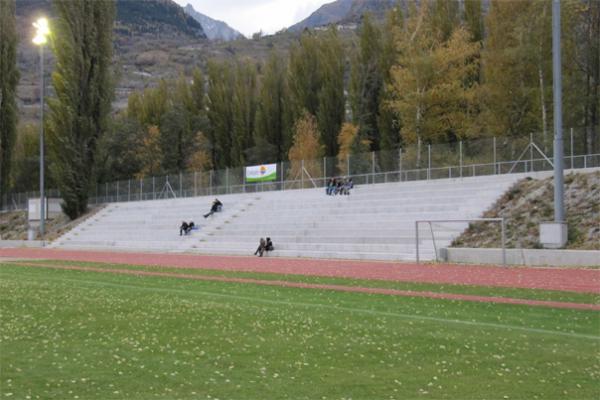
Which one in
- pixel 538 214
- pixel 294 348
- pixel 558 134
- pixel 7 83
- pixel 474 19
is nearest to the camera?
pixel 294 348

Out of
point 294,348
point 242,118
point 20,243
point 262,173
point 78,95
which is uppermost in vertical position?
point 242,118

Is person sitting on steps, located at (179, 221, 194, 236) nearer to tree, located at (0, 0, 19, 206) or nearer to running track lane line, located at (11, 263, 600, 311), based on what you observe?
running track lane line, located at (11, 263, 600, 311)

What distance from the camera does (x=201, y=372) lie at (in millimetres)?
7789

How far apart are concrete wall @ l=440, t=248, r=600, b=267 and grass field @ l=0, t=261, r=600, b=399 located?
7.62 metres

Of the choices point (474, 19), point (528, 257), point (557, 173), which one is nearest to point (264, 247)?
point (528, 257)

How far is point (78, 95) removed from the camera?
57.1 metres

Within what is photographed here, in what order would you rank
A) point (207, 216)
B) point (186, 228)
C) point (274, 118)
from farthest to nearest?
point (274, 118) → point (207, 216) → point (186, 228)

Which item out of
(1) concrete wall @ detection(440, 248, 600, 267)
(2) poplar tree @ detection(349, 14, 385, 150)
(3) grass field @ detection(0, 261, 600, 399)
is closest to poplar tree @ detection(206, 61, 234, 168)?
(2) poplar tree @ detection(349, 14, 385, 150)

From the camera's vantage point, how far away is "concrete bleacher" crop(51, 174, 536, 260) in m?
30.8

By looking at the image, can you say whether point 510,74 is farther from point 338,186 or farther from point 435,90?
point 338,186

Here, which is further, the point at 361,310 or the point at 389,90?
the point at 389,90

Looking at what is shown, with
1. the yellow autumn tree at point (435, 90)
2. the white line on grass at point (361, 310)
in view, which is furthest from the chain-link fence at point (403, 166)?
the white line on grass at point (361, 310)

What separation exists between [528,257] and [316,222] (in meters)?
14.4

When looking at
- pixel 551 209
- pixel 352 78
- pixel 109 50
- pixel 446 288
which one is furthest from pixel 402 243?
pixel 109 50
